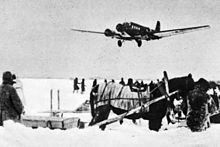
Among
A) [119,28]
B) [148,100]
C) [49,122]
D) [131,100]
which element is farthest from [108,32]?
[49,122]

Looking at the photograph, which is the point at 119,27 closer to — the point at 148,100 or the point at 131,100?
the point at 131,100

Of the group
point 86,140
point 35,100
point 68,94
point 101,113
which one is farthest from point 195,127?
point 68,94

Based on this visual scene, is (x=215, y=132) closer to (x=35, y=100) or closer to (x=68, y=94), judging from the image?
(x=35, y=100)

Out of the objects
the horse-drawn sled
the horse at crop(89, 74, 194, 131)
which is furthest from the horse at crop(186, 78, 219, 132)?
the horse at crop(89, 74, 194, 131)

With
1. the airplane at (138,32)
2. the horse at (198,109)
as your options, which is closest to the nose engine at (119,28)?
the airplane at (138,32)

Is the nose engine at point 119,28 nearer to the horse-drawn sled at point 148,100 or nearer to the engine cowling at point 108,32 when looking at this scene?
the engine cowling at point 108,32

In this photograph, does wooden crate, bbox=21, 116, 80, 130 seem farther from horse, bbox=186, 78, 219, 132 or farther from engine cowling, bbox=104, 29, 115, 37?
horse, bbox=186, 78, 219, 132

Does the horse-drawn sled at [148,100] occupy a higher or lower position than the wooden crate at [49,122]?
higher
